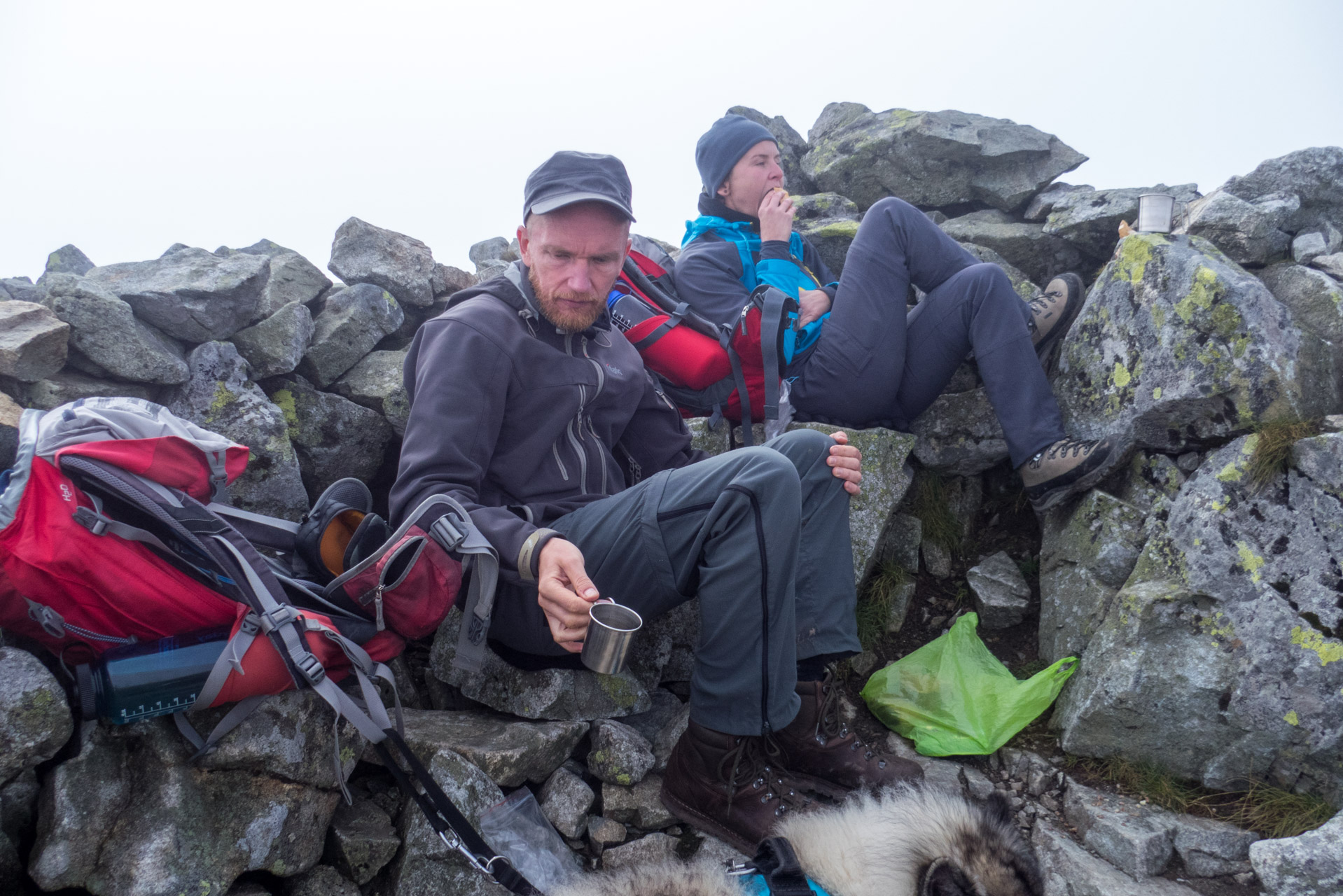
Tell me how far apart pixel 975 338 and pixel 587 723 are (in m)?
3.48

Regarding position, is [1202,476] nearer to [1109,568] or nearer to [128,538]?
[1109,568]

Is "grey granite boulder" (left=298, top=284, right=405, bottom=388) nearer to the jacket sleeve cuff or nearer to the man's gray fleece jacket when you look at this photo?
the man's gray fleece jacket

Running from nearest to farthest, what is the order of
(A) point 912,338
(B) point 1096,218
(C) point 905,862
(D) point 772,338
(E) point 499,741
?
(C) point 905,862 → (E) point 499,741 → (D) point 772,338 → (A) point 912,338 → (B) point 1096,218

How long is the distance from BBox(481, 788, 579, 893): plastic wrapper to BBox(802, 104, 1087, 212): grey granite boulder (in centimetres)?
733

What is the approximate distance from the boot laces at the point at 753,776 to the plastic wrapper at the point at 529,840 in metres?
0.78

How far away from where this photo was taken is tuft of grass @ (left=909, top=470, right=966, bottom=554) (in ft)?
17.7

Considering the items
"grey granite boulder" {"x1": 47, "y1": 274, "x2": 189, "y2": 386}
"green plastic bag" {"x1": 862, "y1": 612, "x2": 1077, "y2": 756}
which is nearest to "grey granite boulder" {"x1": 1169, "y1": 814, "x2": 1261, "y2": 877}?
"green plastic bag" {"x1": 862, "y1": 612, "x2": 1077, "y2": 756}

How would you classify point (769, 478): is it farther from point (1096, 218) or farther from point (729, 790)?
point (1096, 218)

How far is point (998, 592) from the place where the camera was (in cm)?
498

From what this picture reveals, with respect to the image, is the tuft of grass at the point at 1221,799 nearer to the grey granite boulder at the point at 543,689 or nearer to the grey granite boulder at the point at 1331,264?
the grey granite boulder at the point at 543,689

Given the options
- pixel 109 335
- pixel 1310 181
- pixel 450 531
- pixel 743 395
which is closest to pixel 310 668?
pixel 450 531

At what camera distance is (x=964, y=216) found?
8.01 meters

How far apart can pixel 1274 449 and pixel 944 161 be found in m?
5.32

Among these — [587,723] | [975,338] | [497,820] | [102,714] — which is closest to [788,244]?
[975,338]
